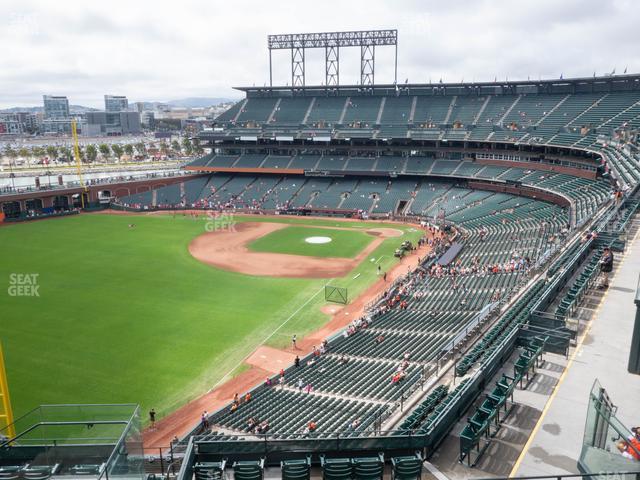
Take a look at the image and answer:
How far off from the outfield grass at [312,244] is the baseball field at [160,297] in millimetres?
127

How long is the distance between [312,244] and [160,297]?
871 inches

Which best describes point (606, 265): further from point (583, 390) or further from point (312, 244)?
point (312, 244)

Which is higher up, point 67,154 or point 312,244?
point 67,154

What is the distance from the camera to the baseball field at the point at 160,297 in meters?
27.1

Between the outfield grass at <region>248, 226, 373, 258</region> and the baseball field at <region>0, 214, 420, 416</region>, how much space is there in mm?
127

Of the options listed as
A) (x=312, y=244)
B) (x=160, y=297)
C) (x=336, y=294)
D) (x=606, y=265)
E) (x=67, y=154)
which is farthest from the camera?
(x=67, y=154)

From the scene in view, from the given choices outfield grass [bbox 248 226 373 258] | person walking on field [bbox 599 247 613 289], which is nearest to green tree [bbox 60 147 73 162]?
outfield grass [bbox 248 226 373 258]

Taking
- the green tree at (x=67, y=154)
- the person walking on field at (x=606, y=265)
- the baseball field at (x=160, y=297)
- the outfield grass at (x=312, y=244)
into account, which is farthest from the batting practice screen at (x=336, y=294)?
the green tree at (x=67, y=154)

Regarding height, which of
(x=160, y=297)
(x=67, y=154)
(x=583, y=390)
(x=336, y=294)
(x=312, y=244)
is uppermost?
(x=67, y=154)

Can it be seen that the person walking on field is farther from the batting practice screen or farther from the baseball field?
the batting practice screen

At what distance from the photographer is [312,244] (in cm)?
5734

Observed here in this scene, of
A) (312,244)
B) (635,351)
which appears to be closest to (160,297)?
(312,244)

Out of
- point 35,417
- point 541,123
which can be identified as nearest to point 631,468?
point 35,417

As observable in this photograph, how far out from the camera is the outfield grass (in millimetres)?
53906
